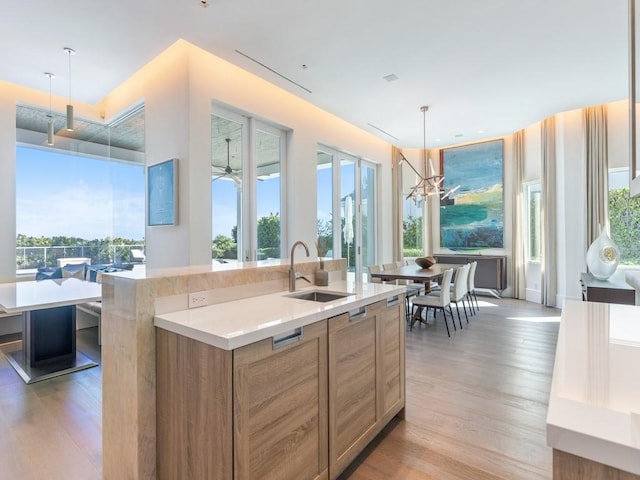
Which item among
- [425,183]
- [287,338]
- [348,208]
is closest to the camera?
[287,338]

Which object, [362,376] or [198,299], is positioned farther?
[362,376]

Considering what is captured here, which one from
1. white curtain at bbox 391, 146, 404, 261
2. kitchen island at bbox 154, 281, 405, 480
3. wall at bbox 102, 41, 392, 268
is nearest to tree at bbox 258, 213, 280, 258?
wall at bbox 102, 41, 392, 268

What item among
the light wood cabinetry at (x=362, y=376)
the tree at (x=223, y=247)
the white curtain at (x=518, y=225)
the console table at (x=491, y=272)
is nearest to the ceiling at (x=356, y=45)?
the white curtain at (x=518, y=225)

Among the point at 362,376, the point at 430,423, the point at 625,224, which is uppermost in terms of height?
the point at 625,224

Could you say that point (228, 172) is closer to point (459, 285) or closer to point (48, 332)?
point (48, 332)

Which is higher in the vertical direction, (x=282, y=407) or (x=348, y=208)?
(x=348, y=208)

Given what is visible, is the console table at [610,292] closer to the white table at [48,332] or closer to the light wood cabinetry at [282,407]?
the light wood cabinetry at [282,407]

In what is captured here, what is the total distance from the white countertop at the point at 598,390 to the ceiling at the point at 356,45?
3008 millimetres

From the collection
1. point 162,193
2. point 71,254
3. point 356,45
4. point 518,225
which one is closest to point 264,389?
point 162,193

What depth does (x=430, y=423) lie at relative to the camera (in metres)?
2.42

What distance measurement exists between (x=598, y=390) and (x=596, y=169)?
636cm

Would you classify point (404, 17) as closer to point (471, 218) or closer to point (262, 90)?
point (262, 90)

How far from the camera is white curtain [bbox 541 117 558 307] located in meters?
6.20

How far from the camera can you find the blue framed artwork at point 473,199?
7637 mm
